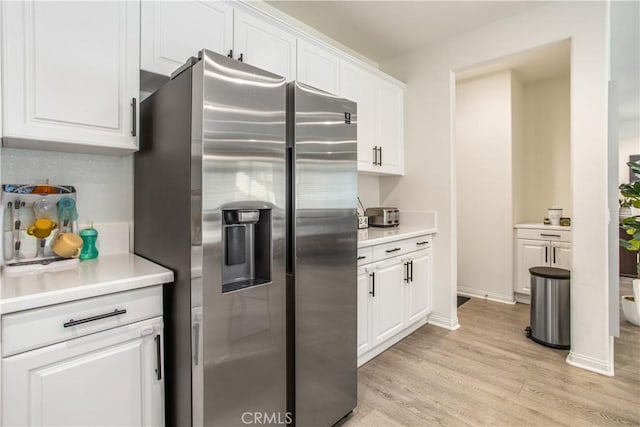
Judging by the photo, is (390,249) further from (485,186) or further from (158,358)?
(485,186)

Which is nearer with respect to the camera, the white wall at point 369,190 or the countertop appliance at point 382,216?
the countertop appliance at point 382,216

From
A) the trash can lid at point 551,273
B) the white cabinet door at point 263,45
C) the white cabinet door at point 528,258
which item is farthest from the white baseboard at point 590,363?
the white cabinet door at point 263,45

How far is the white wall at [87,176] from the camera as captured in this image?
4.89 feet

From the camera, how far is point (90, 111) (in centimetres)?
141

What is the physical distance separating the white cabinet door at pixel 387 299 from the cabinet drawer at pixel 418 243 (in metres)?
0.20

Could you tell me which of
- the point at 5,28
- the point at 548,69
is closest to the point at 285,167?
the point at 5,28

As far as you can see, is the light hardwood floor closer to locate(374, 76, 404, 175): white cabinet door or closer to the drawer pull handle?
the drawer pull handle

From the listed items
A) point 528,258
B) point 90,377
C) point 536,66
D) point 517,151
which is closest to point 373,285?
point 90,377

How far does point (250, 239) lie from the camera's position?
4.55ft

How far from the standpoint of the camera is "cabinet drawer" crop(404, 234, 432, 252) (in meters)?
2.77

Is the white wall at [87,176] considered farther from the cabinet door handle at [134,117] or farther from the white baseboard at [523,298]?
the white baseboard at [523,298]

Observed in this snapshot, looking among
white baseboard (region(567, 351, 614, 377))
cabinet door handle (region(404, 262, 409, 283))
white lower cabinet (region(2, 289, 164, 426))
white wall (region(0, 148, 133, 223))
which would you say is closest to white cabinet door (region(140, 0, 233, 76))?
white wall (region(0, 148, 133, 223))

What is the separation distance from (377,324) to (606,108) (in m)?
2.29

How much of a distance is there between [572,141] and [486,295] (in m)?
2.21
